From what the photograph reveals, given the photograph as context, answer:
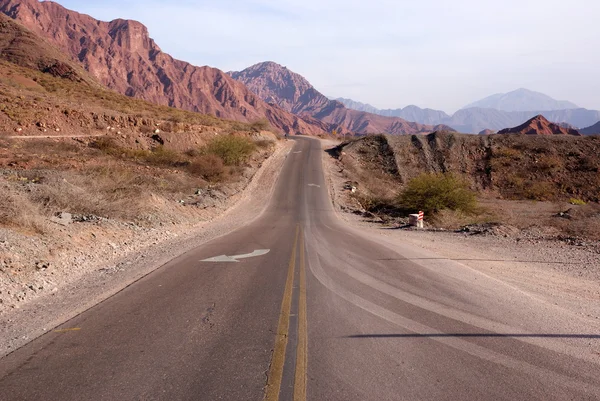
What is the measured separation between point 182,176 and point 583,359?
27.8 meters

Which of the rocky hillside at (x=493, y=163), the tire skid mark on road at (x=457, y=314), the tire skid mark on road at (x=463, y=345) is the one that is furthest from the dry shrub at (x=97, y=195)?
the rocky hillside at (x=493, y=163)

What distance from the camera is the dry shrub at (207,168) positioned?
34.1 meters

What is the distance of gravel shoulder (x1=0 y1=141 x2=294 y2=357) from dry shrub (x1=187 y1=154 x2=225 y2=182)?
1680 centimetres

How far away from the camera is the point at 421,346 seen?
544cm

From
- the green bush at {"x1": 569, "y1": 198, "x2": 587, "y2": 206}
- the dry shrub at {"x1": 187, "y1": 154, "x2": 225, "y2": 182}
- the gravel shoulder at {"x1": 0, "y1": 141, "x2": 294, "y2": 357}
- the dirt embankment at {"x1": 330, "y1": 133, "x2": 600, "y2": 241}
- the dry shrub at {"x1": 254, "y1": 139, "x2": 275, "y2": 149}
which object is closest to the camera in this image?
the gravel shoulder at {"x1": 0, "y1": 141, "x2": 294, "y2": 357}

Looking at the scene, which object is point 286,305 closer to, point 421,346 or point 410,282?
point 421,346

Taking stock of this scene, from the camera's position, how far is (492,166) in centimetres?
5053

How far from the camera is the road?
433cm

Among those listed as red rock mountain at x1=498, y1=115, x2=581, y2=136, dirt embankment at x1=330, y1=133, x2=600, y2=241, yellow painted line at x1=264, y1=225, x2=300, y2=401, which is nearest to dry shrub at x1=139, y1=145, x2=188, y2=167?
dirt embankment at x1=330, y1=133, x2=600, y2=241

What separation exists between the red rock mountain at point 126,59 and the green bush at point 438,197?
15556cm

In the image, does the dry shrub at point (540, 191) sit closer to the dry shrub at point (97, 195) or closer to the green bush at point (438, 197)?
the green bush at point (438, 197)

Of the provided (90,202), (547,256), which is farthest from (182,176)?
(547,256)

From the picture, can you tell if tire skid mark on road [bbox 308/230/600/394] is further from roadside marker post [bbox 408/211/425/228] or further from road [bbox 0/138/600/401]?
roadside marker post [bbox 408/211/425/228]

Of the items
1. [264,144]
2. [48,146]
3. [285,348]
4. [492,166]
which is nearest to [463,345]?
[285,348]
